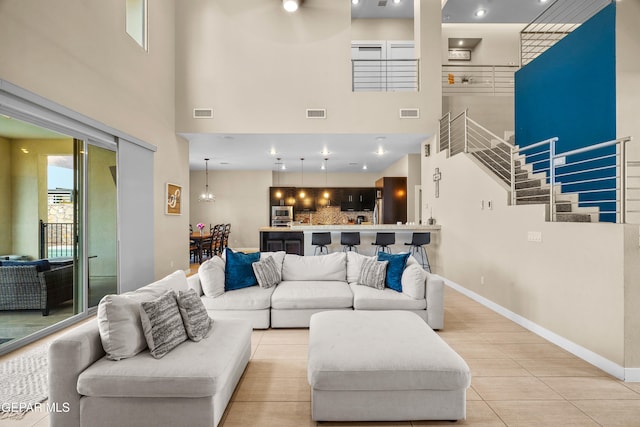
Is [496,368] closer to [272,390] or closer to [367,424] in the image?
[367,424]

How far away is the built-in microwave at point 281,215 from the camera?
1204cm

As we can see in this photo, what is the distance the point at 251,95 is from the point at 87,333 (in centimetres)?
571

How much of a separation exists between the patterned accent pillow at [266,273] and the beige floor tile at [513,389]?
2437mm

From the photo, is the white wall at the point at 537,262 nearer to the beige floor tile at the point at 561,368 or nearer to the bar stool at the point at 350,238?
the beige floor tile at the point at 561,368

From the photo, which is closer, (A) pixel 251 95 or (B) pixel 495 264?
(B) pixel 495 264

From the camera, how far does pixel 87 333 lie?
6.61ft

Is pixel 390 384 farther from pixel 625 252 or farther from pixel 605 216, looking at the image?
pixel 605 216

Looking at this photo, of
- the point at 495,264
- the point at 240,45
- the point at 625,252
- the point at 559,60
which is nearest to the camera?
the point at 625,252

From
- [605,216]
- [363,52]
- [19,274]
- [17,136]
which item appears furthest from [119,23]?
[605,216]

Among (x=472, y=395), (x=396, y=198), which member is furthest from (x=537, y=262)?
(x=396, y=198)

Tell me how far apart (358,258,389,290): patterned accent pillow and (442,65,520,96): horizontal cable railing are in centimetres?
580

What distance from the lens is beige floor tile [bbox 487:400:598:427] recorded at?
84.3 inches

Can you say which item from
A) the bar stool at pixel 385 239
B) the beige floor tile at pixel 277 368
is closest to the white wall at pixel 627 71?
the bar stool at pixel 385 239

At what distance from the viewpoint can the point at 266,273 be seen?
409cm
